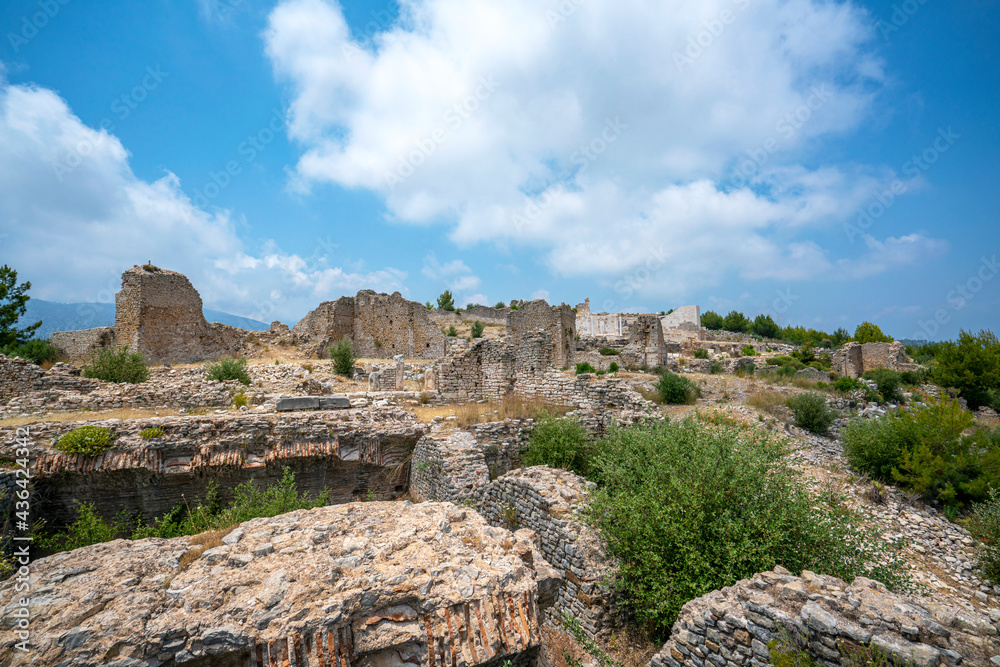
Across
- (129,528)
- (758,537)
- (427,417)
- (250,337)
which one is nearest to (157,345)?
(250,337)

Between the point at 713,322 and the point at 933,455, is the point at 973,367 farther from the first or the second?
the point at 713,322

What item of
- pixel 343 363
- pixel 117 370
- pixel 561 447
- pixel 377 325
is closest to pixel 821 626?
pixel 561 447

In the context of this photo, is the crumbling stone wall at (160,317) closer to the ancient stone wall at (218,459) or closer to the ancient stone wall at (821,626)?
the ancient stone wall at (218,459)

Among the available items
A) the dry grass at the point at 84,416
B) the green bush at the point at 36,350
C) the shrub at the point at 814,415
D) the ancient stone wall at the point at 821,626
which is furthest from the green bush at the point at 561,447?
the green bush at the point at 36,350

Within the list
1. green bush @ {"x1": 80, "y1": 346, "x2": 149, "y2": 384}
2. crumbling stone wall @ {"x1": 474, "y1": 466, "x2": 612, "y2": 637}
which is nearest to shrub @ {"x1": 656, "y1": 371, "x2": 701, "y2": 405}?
crumbling stone wall @ {"x1": 474, "y1": 466, "x2": 612, "y2": 637}

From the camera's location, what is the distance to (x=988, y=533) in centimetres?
673

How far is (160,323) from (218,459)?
54.8 ft

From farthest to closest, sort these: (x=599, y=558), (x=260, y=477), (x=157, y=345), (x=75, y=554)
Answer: (x=157, y=345), (x=260, y=477), (x=599, y=558), (x=75, y=554)

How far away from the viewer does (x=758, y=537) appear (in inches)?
178

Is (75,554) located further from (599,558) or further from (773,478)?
(773,478)

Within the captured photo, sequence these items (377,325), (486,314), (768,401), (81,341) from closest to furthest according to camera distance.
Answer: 1. (768,401)
2. (81,341)
3. (377,325)
4. (486,314)

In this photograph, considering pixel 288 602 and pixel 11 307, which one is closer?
pixel 288 602

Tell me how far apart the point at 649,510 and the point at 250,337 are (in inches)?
1016

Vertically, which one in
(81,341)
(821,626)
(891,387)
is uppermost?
(81,341)
